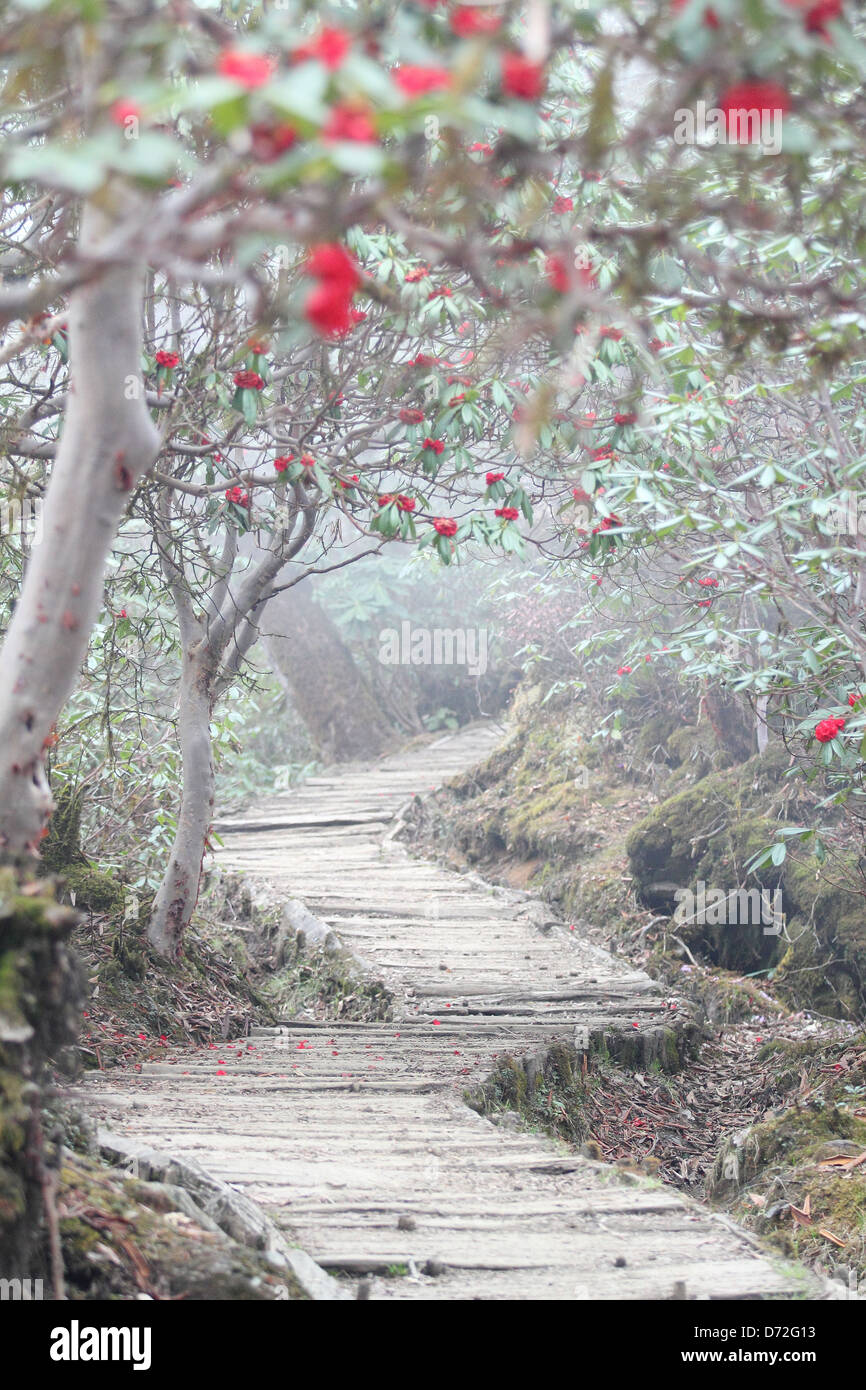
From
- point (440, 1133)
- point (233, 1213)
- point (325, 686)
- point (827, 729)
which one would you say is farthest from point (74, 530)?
point (325, 686)

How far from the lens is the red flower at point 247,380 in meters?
3.34

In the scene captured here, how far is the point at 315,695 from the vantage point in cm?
1486

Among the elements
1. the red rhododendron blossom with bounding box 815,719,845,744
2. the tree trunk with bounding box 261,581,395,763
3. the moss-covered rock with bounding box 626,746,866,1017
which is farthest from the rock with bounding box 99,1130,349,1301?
the tree trunk with bounding box 261,581,395,763

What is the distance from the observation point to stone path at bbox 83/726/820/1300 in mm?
2547

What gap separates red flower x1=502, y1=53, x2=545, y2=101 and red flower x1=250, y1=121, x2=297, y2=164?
254 mm

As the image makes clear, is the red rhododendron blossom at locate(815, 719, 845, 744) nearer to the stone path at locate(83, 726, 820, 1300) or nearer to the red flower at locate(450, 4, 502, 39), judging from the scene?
the stone path at locate(83, 726, 820, 1300)

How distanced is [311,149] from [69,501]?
1.01 metres

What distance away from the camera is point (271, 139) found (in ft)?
3.45

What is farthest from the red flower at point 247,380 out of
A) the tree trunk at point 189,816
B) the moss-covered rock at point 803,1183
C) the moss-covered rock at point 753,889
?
the moss-covered rock at point 753,889

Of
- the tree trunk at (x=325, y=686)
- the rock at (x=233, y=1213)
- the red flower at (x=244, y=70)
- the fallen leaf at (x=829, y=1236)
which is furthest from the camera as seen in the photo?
the tree trunk at (x=325, y=686)

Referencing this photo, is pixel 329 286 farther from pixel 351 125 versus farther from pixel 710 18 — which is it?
pixel 710 18

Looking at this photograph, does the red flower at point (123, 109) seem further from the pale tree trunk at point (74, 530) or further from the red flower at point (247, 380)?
the red flower at point (247, 380)

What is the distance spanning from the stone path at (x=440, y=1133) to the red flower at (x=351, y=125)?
88.4 inches
